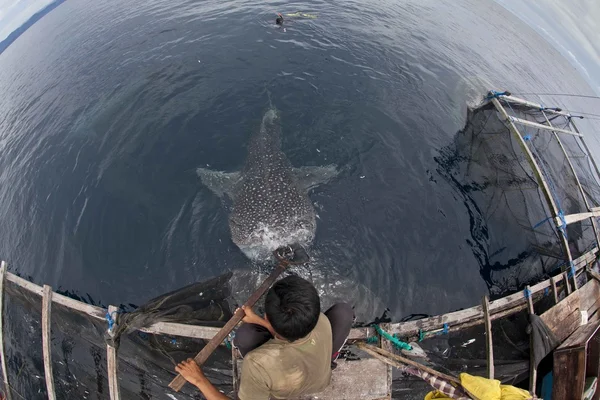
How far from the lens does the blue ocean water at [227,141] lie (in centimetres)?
790

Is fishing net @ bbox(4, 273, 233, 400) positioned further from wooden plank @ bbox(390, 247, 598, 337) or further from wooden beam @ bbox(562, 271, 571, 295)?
wooden beam @ bbox(562, 271, 571, 295)

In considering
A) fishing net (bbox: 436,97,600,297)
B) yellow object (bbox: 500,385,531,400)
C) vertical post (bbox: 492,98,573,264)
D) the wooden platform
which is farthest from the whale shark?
vertical post (bbox: 492,98,573,264)

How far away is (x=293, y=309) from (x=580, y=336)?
666 centimetres

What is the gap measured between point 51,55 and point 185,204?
1616 centimetres

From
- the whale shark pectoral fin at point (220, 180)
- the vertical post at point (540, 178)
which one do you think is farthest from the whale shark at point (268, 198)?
the vertical post at point (540, 178)

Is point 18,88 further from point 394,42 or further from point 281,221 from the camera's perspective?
point 394,42

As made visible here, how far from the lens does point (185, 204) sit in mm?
8812

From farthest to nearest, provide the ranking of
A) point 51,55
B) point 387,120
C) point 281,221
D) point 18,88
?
point 51,55 → point 18,88 → point 387,120 → point 281,221

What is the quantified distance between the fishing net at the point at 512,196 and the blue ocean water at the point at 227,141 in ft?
1.62

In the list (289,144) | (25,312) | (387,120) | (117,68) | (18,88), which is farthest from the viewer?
(18,88)

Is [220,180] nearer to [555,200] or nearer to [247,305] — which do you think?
[247,305]

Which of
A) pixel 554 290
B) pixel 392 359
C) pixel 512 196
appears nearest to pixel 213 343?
pixel 392 359

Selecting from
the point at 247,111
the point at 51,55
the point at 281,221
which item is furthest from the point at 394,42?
the point at 51,55

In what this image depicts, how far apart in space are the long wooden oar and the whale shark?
78 cm
